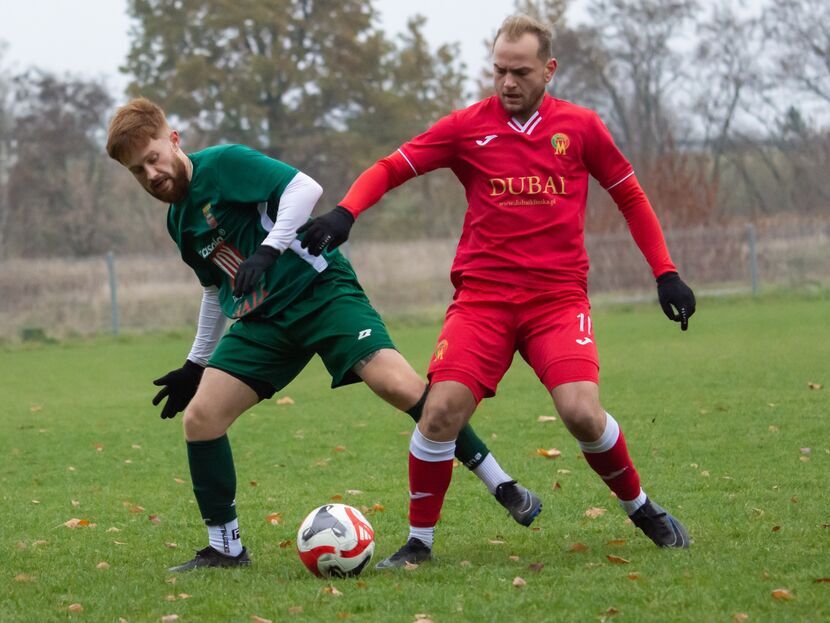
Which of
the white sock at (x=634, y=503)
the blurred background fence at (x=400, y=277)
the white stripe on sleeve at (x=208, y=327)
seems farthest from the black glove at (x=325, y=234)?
the blurred background fence at (x=400, y=277)

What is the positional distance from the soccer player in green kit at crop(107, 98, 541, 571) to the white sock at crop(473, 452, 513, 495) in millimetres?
14

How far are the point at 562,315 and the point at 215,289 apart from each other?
1568 mm

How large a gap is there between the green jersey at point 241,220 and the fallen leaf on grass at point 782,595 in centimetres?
219

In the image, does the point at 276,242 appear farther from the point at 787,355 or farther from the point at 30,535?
the point at 787,355

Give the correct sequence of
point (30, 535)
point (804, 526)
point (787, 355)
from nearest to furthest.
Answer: point (804, 526) → point (30, 535) → point (787, 355)

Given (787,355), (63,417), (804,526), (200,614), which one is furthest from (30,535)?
(787,355)

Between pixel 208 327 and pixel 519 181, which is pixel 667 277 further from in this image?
pixel 208 327

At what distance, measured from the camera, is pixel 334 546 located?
4.74 metres

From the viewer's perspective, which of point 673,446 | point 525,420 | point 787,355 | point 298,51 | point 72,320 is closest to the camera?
point 673,446

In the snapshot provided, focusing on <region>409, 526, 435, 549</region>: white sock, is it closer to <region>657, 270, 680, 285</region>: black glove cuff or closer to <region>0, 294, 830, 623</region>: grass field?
<region>0, 294, 830, 623</region>: grass field

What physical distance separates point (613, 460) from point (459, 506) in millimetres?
1569

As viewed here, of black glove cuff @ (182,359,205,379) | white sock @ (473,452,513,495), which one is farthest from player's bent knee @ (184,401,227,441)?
white sock @ (473,452,513,495)

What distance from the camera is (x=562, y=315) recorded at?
4.90 metres

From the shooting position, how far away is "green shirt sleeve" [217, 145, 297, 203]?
5.06 m
